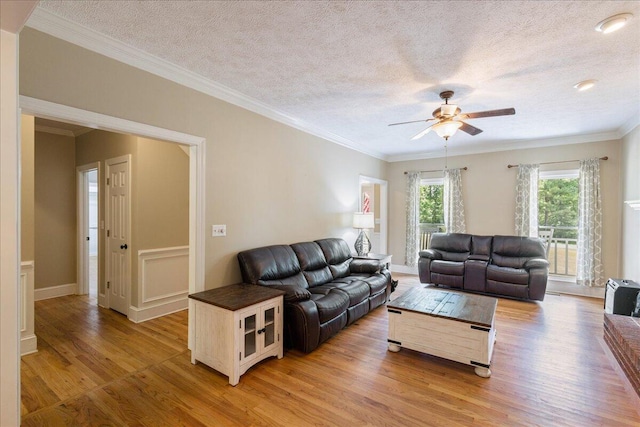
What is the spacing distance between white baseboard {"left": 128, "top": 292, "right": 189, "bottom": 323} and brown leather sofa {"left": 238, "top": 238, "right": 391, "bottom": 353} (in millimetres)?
1497

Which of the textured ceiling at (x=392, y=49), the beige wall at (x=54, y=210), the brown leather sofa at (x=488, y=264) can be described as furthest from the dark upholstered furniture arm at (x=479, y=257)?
the beige wall at (x=54, y=210)

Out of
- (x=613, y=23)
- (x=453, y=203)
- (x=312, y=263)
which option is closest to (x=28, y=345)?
(x=312, y=263)

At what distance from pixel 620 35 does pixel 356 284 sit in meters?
3.17

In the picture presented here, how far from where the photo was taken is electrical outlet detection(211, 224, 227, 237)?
308 centimetres

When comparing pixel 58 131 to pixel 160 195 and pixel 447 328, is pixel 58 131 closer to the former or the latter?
pixel 160 195

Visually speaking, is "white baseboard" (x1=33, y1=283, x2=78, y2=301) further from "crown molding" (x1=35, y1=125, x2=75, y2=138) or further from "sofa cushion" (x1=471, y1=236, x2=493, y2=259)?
"sofa cushion" (x1=471, y1=236, x2=493, y2=259)

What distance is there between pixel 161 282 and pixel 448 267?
4483mm

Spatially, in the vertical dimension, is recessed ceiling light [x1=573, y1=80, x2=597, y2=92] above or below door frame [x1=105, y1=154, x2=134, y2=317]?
above

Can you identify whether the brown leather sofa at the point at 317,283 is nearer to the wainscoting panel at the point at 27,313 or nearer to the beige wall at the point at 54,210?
the wainscoting panel at the point at 27,313

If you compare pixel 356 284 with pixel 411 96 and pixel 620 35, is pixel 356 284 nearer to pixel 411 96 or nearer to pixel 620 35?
pixel 411 96

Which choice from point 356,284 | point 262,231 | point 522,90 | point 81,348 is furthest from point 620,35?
point 81,348

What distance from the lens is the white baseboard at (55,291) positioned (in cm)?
449

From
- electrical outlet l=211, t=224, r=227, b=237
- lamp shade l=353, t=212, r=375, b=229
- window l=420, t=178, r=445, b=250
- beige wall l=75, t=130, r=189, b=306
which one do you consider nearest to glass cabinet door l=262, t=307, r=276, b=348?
electrical outlet l=211, t=224, r=227, b=237

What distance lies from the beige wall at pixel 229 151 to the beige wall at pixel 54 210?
132 inches
